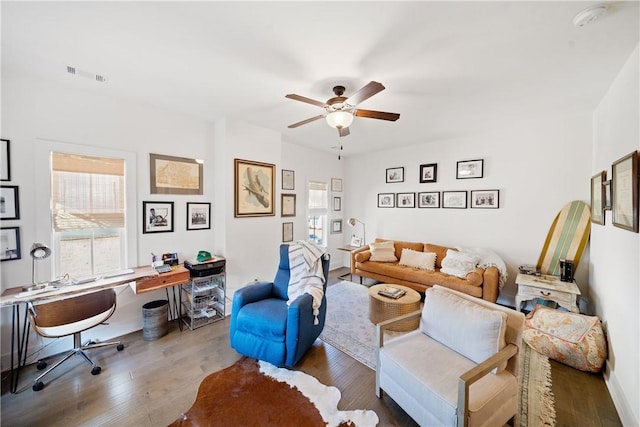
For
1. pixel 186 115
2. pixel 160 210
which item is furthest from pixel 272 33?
pixel 160 210

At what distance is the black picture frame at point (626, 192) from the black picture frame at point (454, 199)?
6.78ft

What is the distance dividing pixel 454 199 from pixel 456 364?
3.22 meters

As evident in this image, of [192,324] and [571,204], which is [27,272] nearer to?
[192,324]

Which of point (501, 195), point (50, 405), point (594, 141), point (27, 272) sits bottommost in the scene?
point (50, 405)

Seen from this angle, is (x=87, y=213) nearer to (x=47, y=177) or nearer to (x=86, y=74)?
(x=47, y=177)

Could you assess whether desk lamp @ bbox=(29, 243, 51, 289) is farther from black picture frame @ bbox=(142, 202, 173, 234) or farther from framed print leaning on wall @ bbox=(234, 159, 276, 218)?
framed print leaning on wall @ bbox=(234, 159, 276, 218)

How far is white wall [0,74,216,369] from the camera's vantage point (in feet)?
7.36

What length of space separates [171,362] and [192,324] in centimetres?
64

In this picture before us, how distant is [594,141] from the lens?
301 cm

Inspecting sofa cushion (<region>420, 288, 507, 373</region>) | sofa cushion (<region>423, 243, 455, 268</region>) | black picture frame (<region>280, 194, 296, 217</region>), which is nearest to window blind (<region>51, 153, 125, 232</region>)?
black picture frame (<region>280, 194, 296, 217</region>)

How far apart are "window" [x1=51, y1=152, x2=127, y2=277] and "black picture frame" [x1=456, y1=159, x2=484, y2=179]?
489cm

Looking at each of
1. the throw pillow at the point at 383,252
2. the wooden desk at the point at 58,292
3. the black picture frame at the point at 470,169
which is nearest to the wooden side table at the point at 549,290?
the black picture frame at the point at 470,169

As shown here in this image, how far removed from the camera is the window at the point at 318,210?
209 inches

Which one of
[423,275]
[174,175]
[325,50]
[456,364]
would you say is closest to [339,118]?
[325,50]
